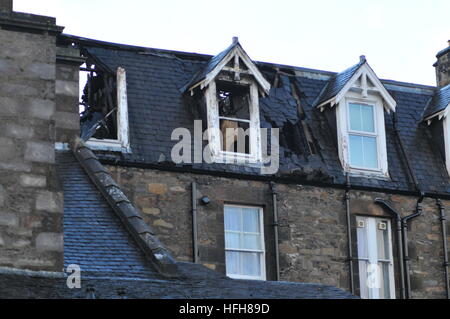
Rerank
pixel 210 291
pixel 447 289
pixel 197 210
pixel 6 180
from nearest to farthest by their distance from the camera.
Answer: pixel 6 180
pixel 210 291
pixel 197 210
pixel 447 289

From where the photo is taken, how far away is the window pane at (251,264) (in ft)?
82.0

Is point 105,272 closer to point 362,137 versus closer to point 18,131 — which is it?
point 18,131

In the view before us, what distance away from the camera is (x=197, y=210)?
24609mm

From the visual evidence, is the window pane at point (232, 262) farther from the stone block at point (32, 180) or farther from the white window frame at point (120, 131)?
the stone block at point (32, 180)

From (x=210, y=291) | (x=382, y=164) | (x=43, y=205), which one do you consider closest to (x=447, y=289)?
(x=382, y=164)

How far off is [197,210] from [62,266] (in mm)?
10006

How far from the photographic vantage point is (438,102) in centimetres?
2875

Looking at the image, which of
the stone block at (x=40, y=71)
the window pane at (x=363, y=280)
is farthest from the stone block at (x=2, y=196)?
the window pane at (x=363, y=280)

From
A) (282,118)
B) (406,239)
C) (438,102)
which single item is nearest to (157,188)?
(282,118)

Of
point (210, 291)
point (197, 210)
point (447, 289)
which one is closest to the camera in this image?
point (210, 291)

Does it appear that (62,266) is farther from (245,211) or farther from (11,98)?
(245,211)

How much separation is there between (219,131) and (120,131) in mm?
2017

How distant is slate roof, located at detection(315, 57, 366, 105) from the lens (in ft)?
89.1

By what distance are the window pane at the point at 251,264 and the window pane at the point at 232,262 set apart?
14 centimetres
